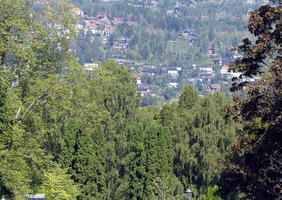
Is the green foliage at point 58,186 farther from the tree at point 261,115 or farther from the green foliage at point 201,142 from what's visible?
the green foliage at point 201,142

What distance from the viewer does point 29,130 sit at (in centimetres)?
2277

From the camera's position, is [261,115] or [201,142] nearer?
[261,115]

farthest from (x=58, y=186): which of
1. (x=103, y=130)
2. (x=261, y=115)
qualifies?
(x=103, y=130)

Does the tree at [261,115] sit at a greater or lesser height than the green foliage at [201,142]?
greater

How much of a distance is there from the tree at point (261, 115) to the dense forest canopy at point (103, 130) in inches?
1.0

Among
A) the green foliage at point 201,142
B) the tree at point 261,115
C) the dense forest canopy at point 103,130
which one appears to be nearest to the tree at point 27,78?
the dense forest canopy at point 103,130

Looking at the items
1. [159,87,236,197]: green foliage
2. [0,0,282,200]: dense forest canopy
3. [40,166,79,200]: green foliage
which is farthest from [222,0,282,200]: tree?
[159,87,236,197]: green foliage

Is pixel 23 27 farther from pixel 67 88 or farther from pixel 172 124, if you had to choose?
pixel 172 124

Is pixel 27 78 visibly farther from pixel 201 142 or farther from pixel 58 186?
pixel 201 142

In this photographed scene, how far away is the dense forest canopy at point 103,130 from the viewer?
53.8 ft

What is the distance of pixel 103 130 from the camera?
1470 inches

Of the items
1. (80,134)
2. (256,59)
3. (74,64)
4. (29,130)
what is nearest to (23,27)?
(74,64)

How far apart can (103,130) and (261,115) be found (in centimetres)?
2158

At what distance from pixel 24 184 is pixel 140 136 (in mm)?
15447
